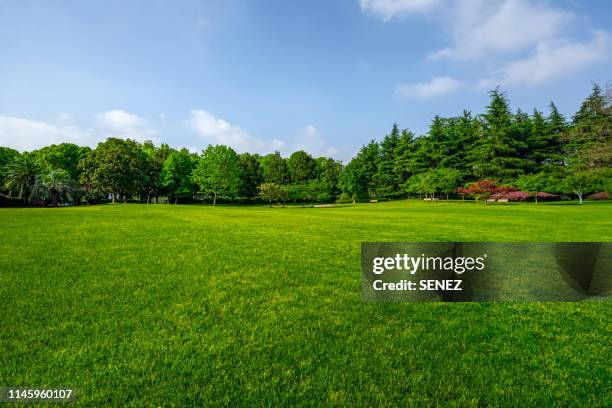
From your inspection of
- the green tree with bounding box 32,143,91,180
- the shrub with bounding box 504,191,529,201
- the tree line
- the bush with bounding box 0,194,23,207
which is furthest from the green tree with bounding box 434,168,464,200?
the green tree with bounding box 32,143,91,180

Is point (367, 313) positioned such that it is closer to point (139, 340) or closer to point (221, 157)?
point (139, 340)

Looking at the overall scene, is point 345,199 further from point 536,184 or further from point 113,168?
point 113,168

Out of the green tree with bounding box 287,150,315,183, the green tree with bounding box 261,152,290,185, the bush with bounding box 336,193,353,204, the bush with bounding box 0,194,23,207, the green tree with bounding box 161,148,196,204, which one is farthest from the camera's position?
the green tree with bounding box 287,150,315,183

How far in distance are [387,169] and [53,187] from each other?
68.5 metres

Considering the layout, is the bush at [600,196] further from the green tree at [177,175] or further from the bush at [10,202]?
the bush at [10,202]

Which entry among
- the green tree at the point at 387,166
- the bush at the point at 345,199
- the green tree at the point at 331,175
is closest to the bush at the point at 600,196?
the green tree at the point at 387,166

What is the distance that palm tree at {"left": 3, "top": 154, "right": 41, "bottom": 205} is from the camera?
163ft

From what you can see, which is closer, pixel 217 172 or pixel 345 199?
pixel 217 172

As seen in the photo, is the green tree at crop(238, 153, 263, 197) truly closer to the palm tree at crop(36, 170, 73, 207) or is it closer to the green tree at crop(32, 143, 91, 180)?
the palm tree at crop(36, 170, 73, 207)

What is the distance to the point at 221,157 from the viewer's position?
5859 centimetres

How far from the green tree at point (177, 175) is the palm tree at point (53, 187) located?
1571 cm
